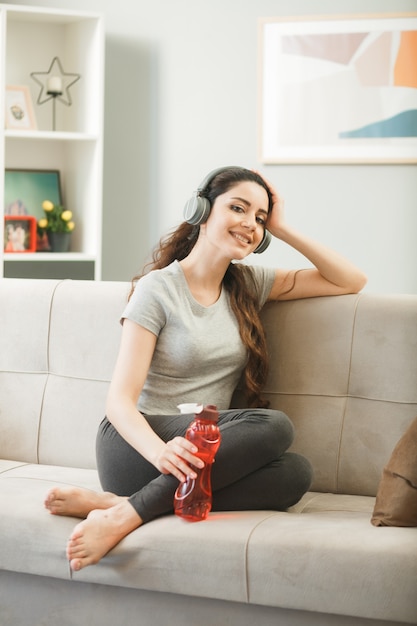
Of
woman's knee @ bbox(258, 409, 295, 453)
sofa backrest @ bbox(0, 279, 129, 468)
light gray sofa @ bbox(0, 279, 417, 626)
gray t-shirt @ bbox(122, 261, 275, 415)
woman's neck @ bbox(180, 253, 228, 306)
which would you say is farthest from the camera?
sofa backrest @ bbox(0, 279, 129, 468)

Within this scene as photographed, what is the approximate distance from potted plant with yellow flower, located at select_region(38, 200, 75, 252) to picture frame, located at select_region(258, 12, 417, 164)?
90cm

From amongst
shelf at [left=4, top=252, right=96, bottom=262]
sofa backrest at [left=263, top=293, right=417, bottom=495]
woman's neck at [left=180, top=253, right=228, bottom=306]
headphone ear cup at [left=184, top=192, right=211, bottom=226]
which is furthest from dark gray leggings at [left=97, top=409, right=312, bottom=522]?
shelf at [left=4, top=252, right=96, bottom=262]

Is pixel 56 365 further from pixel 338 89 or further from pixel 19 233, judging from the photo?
pixel 338 89

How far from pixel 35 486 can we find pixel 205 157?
2.22 meters

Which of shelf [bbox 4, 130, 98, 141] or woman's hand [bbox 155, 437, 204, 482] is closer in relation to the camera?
woman's hand [bbox 155, 437, 204, 482]

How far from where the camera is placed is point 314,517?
71.7 inches

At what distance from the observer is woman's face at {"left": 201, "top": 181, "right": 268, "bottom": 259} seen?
2107 mm

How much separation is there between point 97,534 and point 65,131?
2663 mm

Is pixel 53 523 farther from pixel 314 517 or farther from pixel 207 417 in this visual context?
pixel 314 517

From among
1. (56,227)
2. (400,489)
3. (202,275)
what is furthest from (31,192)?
(400,489)

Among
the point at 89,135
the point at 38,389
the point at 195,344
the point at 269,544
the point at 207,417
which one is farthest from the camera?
the point at 89,135

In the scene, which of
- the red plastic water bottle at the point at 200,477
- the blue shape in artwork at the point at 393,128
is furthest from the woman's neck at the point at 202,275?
the blue shape in artwork at the point at 393,128

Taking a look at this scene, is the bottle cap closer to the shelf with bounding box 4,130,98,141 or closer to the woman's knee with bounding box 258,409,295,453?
the woman's knee with bounding box 258,409,295,453

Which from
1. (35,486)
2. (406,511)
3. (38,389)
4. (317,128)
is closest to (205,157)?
(317,128)
